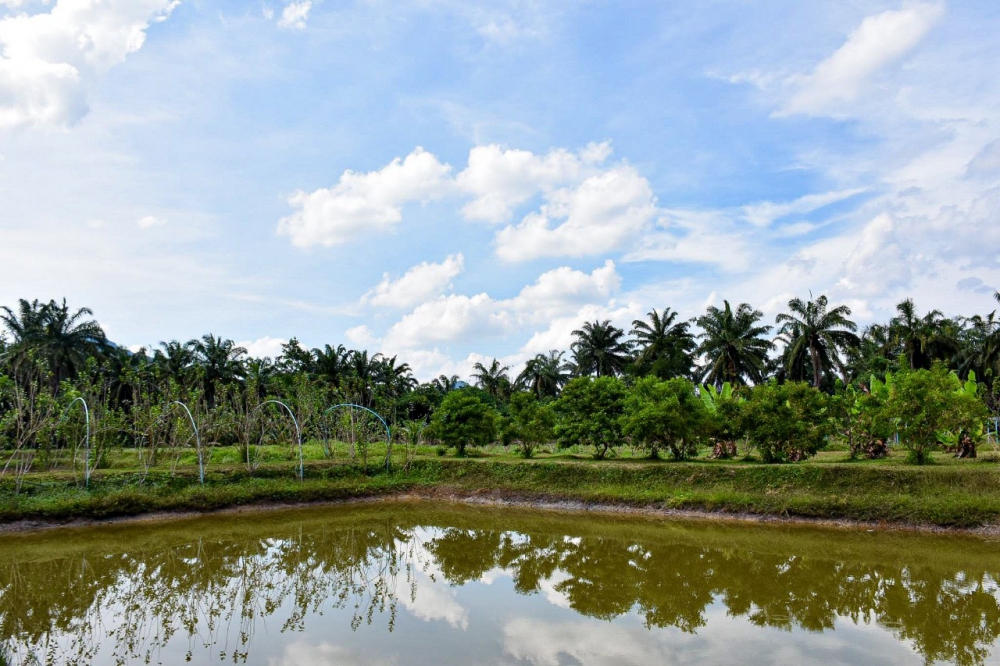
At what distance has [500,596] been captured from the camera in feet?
31.1

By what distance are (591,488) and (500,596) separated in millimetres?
7954

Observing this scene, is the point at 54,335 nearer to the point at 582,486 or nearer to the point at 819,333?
the point at 582,486

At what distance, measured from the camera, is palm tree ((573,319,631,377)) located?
38.8 m

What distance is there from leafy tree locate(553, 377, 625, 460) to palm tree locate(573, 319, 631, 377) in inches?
700

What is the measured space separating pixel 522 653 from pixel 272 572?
562 centimetres

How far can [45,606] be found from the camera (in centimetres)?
871

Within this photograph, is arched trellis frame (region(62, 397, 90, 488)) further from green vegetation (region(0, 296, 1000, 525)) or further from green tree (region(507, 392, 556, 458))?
green tree (region(507, 392, 556, 458))

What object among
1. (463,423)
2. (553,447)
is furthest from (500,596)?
(553,447)

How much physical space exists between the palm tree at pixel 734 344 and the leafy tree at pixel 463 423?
13860mm

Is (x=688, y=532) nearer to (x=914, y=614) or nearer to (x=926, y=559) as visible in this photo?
(x=926, y=559)

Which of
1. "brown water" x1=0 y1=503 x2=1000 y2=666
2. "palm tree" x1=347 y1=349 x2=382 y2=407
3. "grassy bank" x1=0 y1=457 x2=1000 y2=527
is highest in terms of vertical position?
"palm tree" x1=347 y1=349 x2=382 y2=407

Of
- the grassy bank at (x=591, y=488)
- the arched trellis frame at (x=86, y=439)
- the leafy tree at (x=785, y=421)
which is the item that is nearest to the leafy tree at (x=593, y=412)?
the grassy bank at (x=591, y=488)

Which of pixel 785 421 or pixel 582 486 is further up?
pixel 785 421

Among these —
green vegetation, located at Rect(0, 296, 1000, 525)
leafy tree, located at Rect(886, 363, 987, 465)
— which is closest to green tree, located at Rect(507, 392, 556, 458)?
green vegetation, located at Rect(0, 296, 1000, 525)
